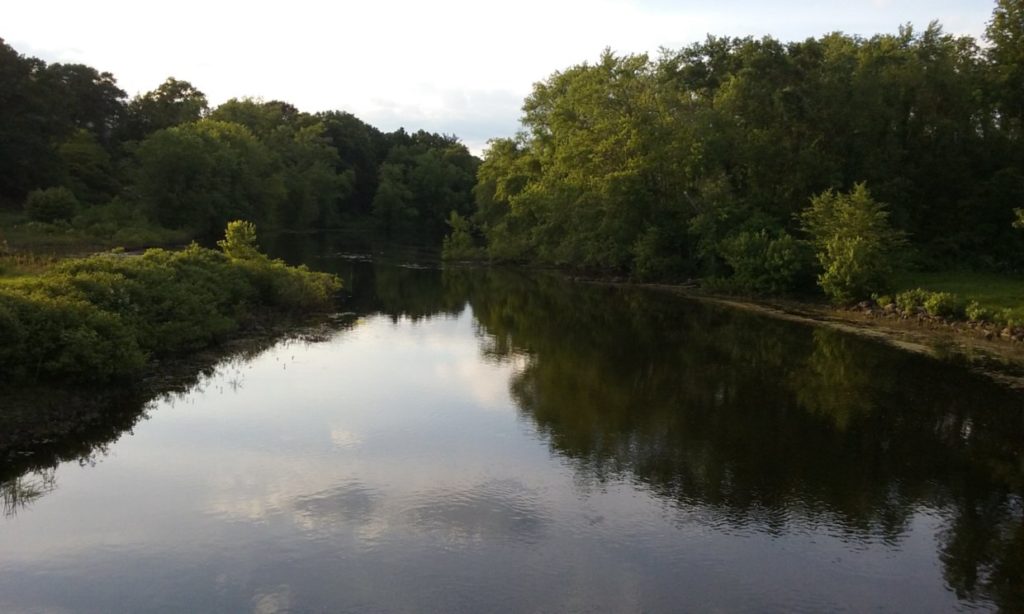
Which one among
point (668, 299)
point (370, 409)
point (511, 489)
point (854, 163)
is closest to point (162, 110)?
point (668, 299)

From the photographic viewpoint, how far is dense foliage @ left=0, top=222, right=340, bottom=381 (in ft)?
44.7

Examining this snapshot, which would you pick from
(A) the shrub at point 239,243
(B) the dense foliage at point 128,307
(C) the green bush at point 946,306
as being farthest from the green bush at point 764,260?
(A) the shrub at point 239,243

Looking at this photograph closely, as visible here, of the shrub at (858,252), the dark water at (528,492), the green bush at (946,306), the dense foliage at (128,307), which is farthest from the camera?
the shrub at (858,252)

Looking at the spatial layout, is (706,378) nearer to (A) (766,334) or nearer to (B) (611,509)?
(A) (766,334)

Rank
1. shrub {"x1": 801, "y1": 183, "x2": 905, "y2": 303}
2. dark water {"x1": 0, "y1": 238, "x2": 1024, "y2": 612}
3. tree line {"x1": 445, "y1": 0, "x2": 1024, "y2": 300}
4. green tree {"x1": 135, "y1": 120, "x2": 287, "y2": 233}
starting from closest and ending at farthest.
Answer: dark water {"x1": 0, "y1": 238, "x2": 1024, "y2": 612}, shrub {"x1": 801, "y1": 183, "x2": 905, "y2": 303}, tree line {"x1": 445, "y1": 0, "x2": 1024, "y2": 300}, green tree {"x1": 135, "y1": 120, "x2": 287, "y2": 233}

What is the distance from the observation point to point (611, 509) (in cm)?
1134

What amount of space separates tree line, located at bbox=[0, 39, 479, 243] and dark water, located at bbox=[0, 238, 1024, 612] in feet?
126

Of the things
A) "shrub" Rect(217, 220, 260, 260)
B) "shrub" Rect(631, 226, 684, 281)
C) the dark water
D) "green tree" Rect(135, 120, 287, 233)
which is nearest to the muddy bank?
the dark water

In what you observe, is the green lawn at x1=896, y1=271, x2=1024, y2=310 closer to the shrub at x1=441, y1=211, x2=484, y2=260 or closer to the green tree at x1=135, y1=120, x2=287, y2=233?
the shrub at x1=441, y1=211, x2=484, y2=260

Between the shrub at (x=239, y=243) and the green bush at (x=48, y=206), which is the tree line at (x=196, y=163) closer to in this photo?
the green bush at (x=48, y=206)

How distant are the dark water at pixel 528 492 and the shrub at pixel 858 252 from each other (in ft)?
36.0

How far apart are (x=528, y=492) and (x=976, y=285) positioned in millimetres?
28920

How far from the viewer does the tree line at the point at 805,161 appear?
3753 centimetres

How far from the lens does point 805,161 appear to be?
126 ft
